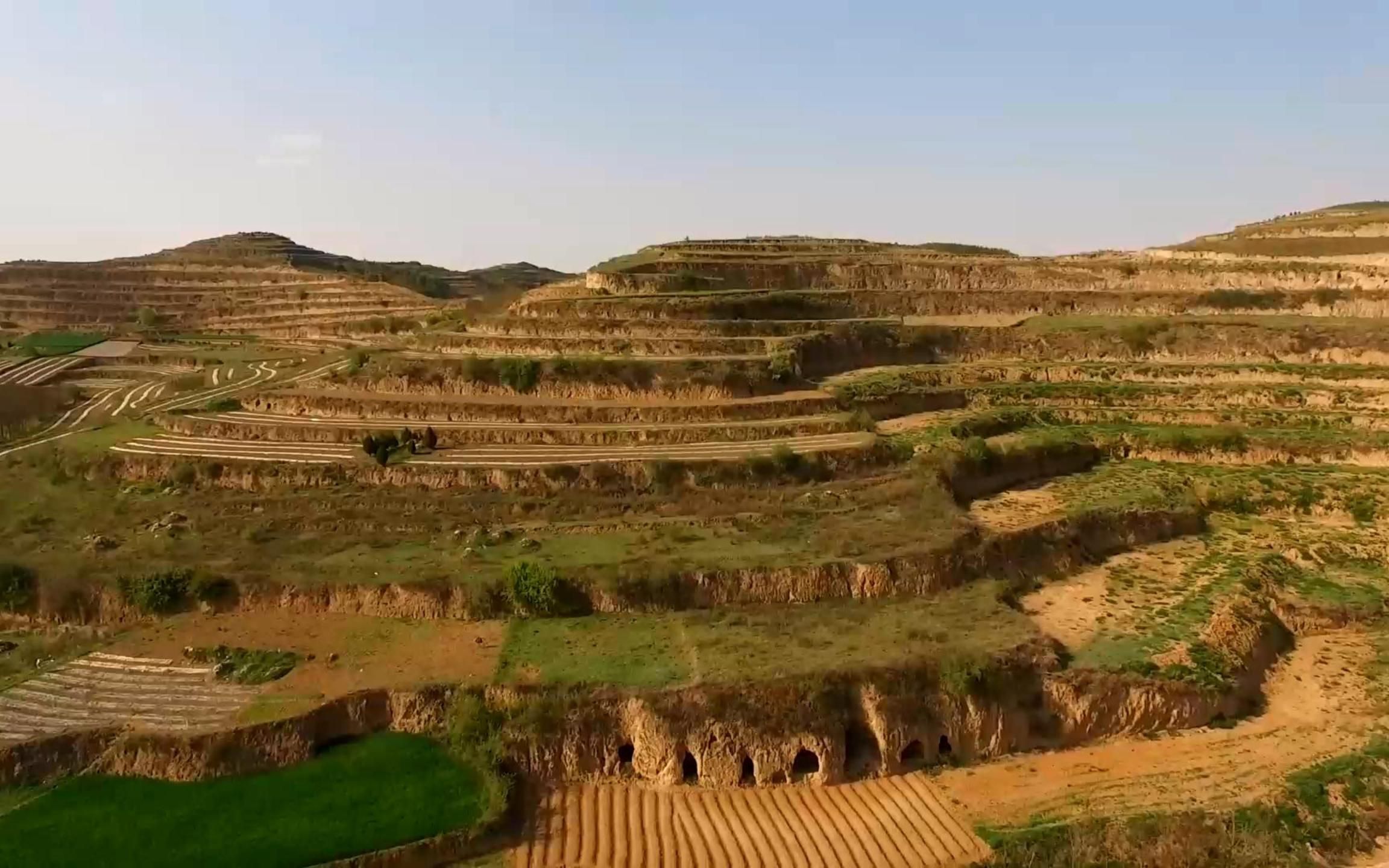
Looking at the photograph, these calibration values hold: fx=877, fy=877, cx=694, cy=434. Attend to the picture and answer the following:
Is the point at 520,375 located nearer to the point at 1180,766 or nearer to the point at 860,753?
the point at 860,753

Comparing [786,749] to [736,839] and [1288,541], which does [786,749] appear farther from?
[1288,541]

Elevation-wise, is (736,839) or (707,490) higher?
(707,490)

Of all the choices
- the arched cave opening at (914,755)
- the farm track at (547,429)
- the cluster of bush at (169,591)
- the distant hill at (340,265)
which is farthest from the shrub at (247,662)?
the distant hill at (340,265)

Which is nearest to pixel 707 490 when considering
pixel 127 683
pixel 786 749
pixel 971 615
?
pixel 971 615

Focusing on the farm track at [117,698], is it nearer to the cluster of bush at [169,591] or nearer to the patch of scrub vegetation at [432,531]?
the cluster of bush at [169,591]

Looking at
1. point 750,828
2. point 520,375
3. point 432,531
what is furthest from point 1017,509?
point 520,375
